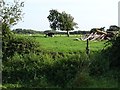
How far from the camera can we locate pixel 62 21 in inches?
3260

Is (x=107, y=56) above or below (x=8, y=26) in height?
below

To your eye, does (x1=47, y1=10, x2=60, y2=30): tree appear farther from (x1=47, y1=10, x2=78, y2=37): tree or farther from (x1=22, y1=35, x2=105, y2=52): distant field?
(x1=22, y1=35, x2=105, y2=52): distant field

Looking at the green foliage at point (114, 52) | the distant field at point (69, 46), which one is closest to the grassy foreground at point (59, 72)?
the green foliage at point (114, 52)

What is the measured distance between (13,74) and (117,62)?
17.7 feet

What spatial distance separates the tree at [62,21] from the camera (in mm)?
81062

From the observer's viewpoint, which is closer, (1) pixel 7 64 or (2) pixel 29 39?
(1) pixel 7 64

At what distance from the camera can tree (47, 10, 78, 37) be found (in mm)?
81062

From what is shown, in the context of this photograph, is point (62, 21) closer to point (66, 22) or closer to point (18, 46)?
point (66, 22)

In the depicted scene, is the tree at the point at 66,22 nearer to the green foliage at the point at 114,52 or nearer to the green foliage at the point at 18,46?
the green foliage at the point at 18,46

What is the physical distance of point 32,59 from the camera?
20.9 meters

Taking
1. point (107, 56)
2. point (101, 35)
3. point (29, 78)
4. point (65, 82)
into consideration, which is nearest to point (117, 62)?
point (107, 56)

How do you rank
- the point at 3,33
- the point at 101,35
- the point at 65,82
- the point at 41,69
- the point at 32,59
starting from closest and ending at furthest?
the point at 65,82 → the point at 41,69 → the point at 32,59 → the point at 3,33 → the point at 101,35

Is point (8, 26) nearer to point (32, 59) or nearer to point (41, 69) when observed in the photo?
point (32, 59)

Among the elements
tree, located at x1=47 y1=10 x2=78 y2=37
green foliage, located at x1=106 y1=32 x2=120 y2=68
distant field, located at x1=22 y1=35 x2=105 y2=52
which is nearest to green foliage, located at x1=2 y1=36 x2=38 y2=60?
distant field, located at x1=22 y1=35 x2=105 y2=52
